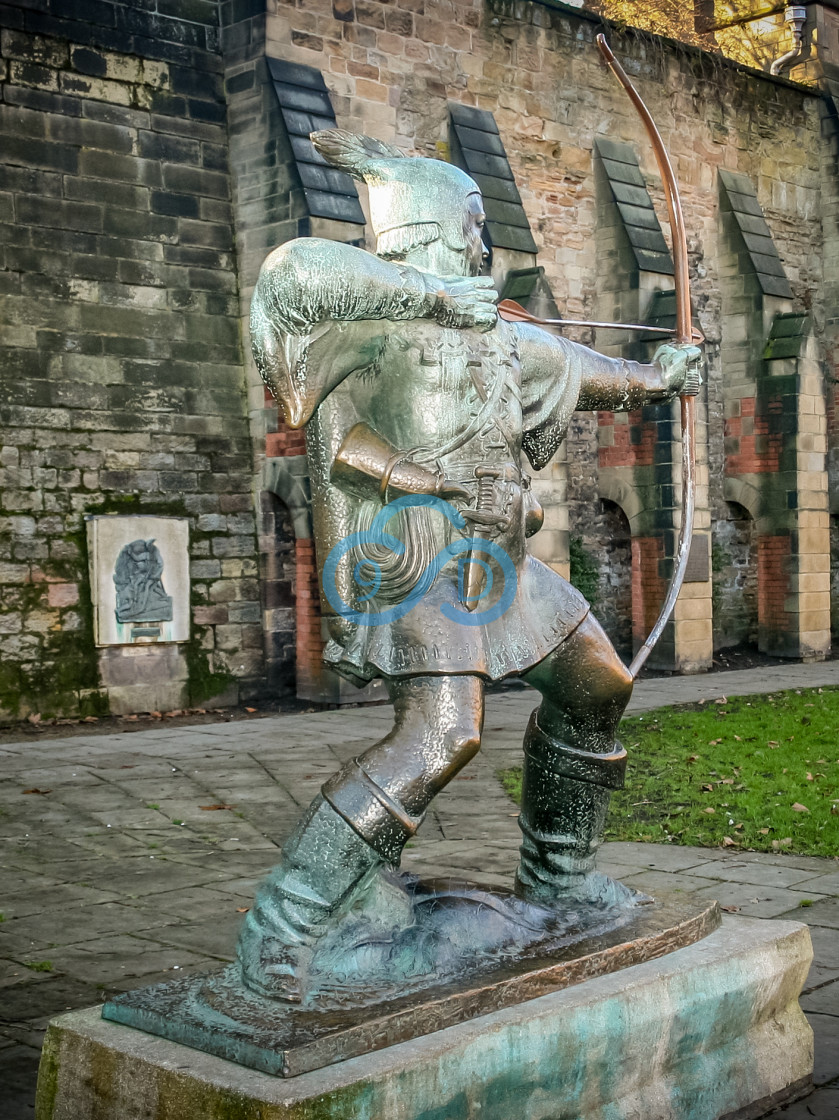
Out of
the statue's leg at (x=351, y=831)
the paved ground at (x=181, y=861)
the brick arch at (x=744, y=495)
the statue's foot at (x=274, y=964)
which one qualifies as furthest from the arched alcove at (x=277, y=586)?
the statue's foot at (x=274, y=964)

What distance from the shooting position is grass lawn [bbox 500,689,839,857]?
6.88m

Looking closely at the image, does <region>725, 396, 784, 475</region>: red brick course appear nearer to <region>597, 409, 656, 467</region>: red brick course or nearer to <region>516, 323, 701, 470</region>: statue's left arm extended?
<region>597, 409, 656, 467</region>: red brick course

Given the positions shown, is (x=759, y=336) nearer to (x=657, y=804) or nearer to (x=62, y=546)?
(x=62, y=546)

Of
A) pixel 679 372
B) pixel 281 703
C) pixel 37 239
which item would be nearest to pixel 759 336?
pixel 281 703

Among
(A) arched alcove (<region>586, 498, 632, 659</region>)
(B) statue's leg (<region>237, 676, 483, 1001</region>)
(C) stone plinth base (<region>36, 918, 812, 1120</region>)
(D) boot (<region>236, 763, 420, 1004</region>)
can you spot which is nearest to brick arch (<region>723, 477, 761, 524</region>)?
(A) arched alcove (<region>586, 498, 632, 659</region>)

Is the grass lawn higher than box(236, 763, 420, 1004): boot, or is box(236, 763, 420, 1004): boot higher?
box(236, 763, 420, 1004): boot

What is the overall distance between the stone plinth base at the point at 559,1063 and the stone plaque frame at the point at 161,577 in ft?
28.1

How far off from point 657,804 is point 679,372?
4393 mm

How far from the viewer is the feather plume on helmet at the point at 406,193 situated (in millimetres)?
3254

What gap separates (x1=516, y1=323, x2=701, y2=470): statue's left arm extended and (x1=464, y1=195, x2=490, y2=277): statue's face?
0.22m

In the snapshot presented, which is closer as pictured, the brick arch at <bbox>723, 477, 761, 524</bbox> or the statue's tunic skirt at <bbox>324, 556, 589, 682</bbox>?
the statue's tunic skirt at <bbox>324, 556, 589, 682</bbox>

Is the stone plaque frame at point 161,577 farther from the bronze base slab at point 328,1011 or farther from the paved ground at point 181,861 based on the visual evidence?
the bronze base slab at point 328,1011

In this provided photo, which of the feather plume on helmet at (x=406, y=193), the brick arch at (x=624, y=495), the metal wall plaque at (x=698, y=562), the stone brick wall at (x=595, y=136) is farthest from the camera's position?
the brick arch at (x=624, y=495)

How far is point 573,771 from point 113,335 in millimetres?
9233
